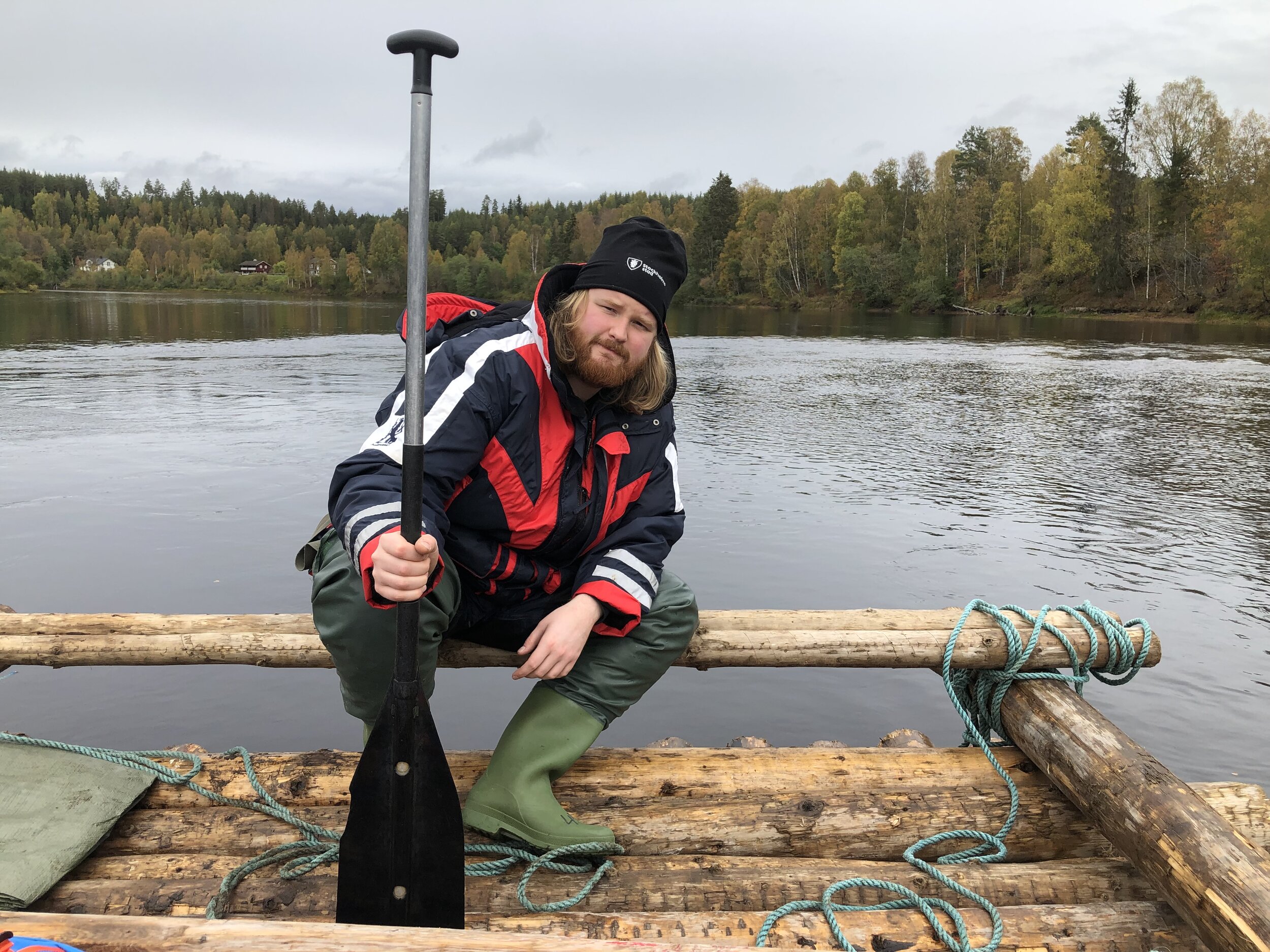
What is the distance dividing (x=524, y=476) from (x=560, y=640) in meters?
0.51

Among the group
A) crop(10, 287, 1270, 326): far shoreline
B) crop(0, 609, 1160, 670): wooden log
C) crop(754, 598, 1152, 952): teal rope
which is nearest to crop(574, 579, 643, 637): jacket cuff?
crop(0, 609, 1160, 670): wooden log

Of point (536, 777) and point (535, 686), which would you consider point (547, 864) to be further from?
point (535, 686)

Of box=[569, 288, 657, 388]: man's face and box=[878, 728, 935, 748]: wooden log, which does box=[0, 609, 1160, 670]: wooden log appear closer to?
box=[569, 288, 657, 388]: man's face

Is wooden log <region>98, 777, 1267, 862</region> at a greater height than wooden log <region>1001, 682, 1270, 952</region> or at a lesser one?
lesser

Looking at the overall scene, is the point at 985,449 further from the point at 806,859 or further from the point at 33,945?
the point at 33,945

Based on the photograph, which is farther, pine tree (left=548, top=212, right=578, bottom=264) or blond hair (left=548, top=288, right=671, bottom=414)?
pine tree (left=548, top=212, right=578, bottom=264)

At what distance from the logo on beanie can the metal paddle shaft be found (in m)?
0.89

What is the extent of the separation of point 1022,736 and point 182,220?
19030cm

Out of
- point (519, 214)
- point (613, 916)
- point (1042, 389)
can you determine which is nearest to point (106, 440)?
point (613, 916)

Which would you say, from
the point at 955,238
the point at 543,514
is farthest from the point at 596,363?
the point at 955,238

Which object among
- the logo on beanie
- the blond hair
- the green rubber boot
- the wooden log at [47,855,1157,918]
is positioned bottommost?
the wooden log at [47,855,1157,918]

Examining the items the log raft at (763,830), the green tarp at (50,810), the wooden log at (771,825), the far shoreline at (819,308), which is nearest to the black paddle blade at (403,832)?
the log raft at (763,830)

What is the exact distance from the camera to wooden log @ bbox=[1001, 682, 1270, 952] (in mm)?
2092

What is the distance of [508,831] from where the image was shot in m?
2.62
